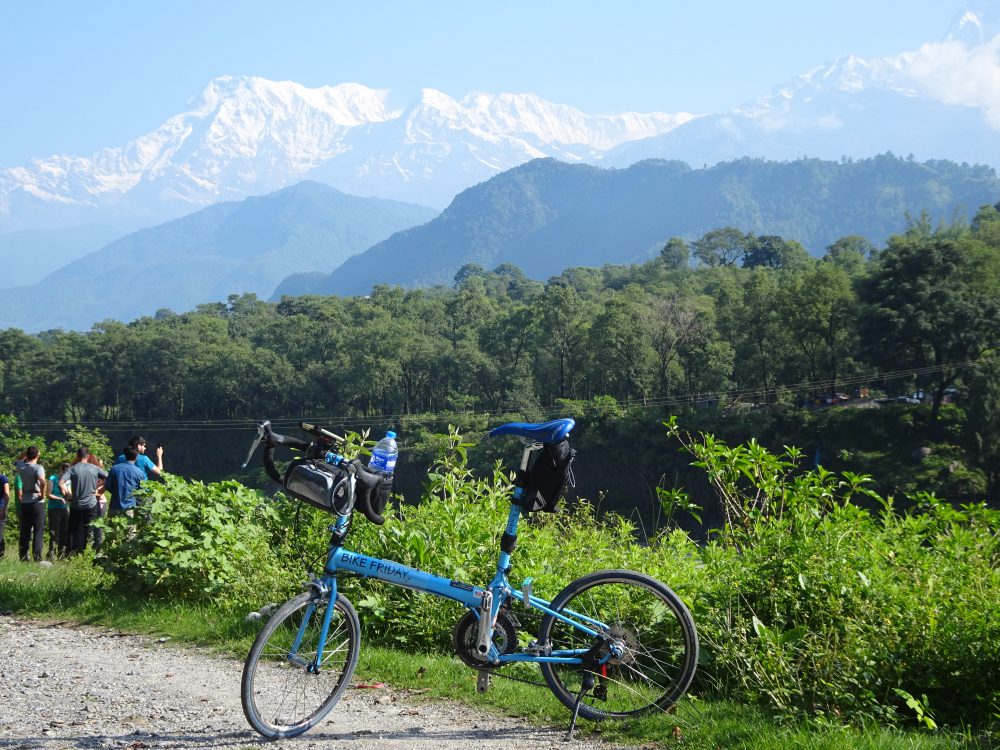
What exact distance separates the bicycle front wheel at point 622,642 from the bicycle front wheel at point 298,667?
0.98 meters

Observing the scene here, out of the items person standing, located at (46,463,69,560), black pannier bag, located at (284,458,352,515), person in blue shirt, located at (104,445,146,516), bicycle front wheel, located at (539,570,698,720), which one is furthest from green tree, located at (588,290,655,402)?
black pannier bag, located at (284,458,352,515)

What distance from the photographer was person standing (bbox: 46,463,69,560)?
11906 mm

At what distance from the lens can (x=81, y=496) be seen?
10.9m

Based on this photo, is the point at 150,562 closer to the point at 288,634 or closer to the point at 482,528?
the point at 482,528

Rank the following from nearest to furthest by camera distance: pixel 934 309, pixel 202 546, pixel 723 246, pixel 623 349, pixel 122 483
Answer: pixel 202 546
pixel 122 483
pixel 934 309
pixel 623 349
pixel 723 246

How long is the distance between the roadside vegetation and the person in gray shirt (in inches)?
96.6

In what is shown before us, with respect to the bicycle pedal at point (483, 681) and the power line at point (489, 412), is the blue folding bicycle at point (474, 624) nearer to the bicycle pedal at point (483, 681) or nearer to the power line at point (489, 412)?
the bicycle pedal at point (483, 681)

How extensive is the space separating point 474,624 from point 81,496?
7652mm

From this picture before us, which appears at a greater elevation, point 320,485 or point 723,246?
point 723,246

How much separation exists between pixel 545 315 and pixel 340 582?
69.4 m

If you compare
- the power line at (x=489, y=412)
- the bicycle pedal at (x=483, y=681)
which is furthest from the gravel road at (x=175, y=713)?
the power line at (x=489, y=412)

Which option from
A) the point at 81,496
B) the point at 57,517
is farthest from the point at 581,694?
the point at 57,517

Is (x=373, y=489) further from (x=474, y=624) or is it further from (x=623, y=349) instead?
(x=623, y=349)

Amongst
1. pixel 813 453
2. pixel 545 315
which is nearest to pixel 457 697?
pixel 813 453
